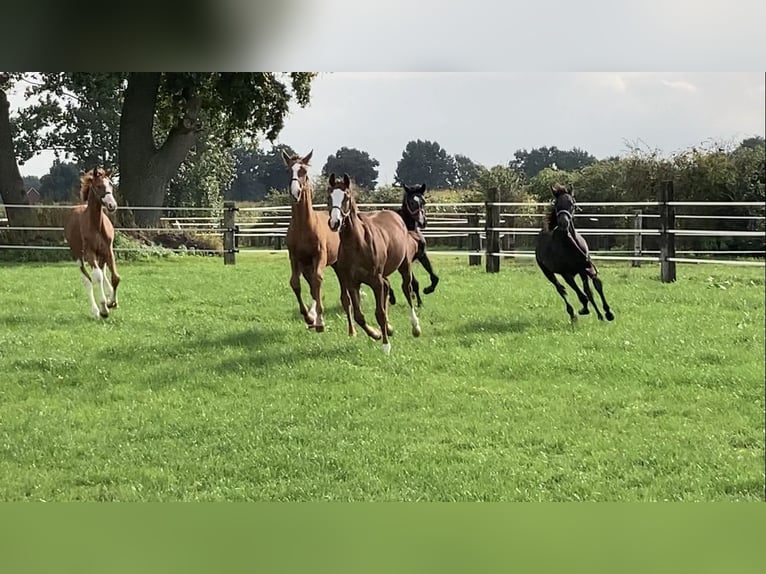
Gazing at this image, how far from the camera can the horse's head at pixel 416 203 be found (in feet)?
12.4

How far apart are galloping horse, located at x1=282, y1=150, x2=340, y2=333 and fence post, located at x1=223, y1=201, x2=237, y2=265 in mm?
315

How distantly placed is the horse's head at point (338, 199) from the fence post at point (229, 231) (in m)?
0.61

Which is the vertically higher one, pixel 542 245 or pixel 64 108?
pixel 64 108

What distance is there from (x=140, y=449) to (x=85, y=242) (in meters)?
1.08

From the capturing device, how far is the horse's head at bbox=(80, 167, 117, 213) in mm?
3805

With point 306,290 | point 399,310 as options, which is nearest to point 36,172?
point 306,290

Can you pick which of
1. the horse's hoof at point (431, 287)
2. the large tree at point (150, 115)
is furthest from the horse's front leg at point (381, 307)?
the large tree at point (150, 115)

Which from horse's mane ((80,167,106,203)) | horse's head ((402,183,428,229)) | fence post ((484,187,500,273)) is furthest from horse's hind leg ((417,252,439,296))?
horse's mane ((80,167,106,203))

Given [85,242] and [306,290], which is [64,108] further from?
[306,290]

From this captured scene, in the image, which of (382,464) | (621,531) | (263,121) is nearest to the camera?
(621,531)

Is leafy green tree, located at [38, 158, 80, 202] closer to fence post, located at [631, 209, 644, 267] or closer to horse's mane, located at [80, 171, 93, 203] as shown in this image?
horse's mane, located at [80, 171, 93, 203]

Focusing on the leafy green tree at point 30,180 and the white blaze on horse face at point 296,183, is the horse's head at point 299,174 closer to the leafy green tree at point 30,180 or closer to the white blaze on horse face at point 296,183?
the white blaze on horse face at point 296,183

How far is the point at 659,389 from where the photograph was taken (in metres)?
3.47

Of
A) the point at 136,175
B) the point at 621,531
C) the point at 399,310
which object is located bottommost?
the point at 621,531
